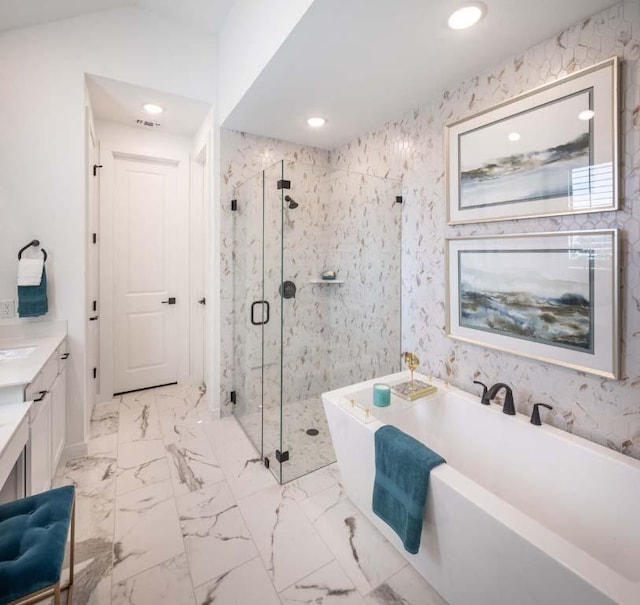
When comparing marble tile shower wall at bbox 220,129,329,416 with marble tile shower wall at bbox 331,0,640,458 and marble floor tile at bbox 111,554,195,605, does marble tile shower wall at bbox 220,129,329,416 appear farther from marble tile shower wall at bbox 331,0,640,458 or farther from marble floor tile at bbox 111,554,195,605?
marble floor tile at bbox 111,554,195,605

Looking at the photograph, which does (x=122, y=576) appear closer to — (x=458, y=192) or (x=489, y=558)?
(x=489, y=558)

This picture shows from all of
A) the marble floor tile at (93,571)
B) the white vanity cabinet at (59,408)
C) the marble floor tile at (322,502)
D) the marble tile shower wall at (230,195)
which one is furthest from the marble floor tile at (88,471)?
the marble floor tile at (322,502)

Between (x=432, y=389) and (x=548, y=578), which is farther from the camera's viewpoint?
(x=432, y=389)

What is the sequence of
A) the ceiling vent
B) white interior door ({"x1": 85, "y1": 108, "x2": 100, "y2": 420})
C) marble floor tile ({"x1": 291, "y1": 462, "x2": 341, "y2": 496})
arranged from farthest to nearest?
the ceiling vent
white interior door ({"x1": 85, "y1": 108, "x2": 100, "y2": 420})
marble floor tile ({"x1": 291, "y1": 462, "x2": 341, "y2": 496})

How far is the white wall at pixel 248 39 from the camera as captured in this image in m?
1.76

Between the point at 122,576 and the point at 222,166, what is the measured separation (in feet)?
9.26

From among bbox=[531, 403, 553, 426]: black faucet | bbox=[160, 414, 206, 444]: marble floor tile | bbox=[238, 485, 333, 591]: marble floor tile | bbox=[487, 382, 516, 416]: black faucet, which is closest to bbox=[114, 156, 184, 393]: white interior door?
bbox=[160, 414, 206, 444]: marble floor tile

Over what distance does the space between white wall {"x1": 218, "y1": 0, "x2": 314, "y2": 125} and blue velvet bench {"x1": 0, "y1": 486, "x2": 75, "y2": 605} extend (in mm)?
2289

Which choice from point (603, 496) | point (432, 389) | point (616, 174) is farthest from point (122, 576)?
point (616, 174)

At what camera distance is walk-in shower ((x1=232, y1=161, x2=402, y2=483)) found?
2.55m

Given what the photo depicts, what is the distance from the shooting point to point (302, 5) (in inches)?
62.3

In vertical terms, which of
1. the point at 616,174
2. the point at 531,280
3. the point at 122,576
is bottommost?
the point at 122,576

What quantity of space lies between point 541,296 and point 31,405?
2.53 m

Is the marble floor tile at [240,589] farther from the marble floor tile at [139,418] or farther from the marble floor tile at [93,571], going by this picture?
the marble floor tile at [139,418]
